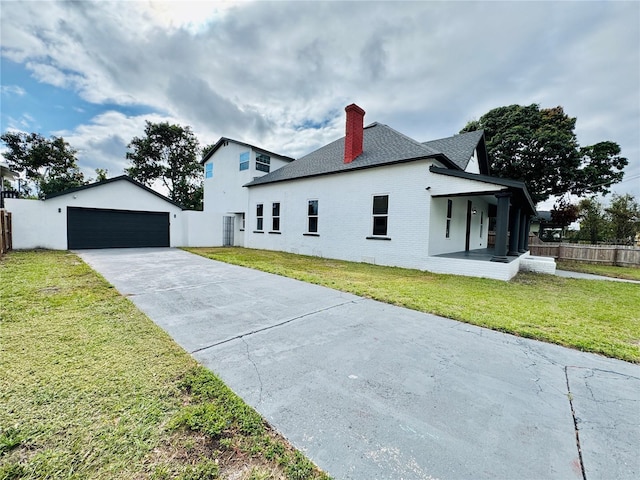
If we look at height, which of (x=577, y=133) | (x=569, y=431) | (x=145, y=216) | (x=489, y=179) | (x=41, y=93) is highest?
(x=577, y=133)

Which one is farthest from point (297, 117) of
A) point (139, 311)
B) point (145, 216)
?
point (139, 311)

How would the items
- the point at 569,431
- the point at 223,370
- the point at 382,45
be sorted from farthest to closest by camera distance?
the point at 382,45 → the point at 223,370 → the point at 569,431

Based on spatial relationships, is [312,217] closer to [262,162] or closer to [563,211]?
[262,162]

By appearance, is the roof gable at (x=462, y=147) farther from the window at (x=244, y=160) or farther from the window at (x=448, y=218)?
the window at (x=244, y=160)

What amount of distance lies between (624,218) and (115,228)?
36.0m

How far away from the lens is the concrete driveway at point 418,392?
1737mm

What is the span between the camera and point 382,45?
32.2 feet

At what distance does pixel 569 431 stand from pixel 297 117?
1880 cm

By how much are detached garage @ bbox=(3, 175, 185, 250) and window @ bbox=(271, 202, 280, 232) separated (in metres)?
6.17

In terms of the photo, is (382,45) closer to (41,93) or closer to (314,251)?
(314,251)

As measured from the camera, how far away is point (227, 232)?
1892 centimetres

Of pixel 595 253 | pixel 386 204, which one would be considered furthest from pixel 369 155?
pixel 595 253

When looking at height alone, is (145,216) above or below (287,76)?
below

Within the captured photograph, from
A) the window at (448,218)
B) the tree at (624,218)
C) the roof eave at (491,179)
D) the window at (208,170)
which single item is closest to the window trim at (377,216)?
the roof eave at (491,179)
